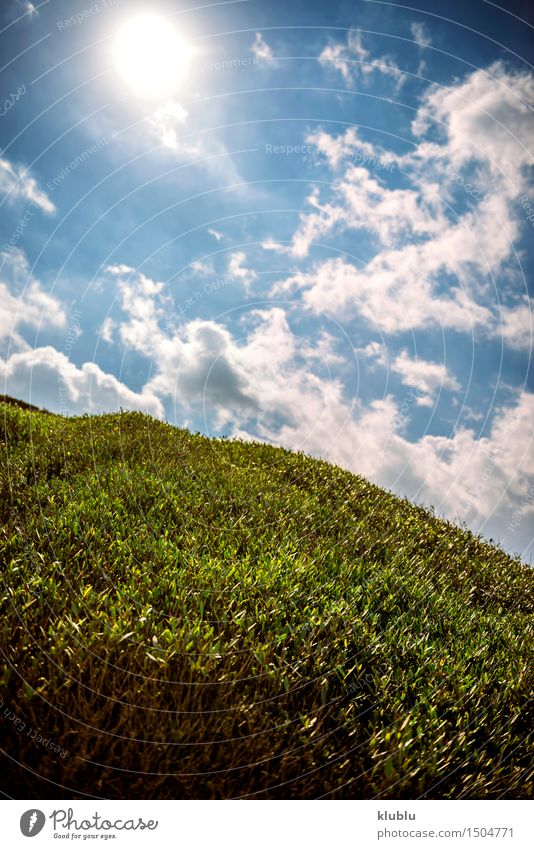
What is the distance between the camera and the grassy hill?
10.9ft

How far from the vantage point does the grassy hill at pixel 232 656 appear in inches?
131

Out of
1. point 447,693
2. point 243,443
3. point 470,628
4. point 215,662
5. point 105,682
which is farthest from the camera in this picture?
point 243,443

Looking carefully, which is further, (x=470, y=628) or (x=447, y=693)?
(x=470, y=628)

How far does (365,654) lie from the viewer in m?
5.01

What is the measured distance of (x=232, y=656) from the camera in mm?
4289

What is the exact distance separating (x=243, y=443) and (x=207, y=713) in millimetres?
12453

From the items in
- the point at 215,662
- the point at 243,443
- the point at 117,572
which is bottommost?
the point at 215,662
